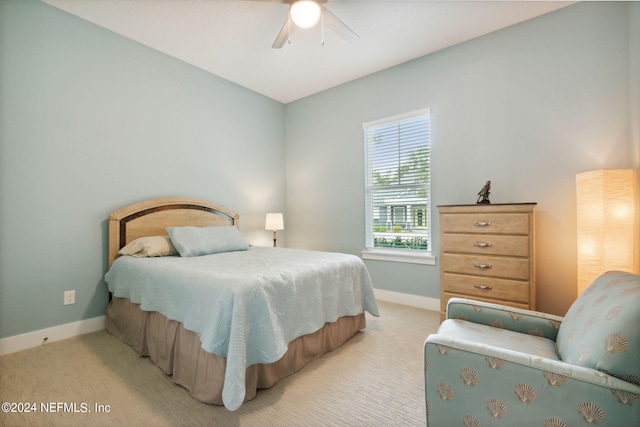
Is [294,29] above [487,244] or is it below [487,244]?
above

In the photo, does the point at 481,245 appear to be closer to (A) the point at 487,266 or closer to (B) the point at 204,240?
(A) the point at 487,266

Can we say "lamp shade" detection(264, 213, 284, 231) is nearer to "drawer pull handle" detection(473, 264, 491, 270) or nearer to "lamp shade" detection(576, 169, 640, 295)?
"drawer pull handle" detection(473, 264, 491, 270)

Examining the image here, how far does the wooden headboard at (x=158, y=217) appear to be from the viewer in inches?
106

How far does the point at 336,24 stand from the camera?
91.4 inches

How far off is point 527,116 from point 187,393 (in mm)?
3588

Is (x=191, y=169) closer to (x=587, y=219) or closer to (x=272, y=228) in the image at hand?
(x=272, y=228)

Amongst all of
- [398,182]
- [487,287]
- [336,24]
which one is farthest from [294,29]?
[487,287]

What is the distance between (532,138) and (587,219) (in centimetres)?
95

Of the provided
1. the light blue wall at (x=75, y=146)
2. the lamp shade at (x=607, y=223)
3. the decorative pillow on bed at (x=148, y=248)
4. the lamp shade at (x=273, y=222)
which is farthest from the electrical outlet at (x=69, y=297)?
the lamp shade at (x=607, y=223)

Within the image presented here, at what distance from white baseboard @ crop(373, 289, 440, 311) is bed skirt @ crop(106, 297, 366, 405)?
1.00 meters

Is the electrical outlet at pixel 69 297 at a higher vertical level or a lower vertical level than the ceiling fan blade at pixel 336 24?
lower

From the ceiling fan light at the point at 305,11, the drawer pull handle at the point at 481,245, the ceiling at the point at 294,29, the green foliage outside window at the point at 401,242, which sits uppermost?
the ceiling at the point at 294,29

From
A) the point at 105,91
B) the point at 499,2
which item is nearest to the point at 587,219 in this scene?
the point at 499,2

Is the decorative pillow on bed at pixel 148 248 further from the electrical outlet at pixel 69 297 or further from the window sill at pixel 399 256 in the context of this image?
the window sill at pixel 399 256
